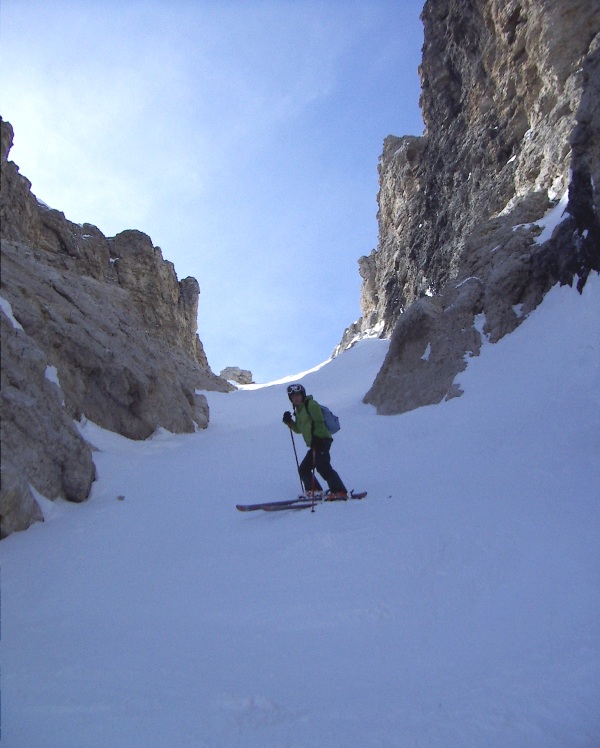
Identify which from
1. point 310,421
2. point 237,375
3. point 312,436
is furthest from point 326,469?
point 237,375

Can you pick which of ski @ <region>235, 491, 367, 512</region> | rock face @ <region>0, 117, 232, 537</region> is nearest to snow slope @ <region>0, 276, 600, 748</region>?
ski @ <region>235, 491, 367, 512</region>

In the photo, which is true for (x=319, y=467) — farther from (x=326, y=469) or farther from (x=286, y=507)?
(x=286, y=507)

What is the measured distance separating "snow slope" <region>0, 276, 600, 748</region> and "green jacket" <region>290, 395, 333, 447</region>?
1.16 metres

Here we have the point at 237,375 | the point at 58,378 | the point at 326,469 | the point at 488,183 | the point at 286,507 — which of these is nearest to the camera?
the point at 286,507

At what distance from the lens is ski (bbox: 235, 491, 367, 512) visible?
20.8 feet

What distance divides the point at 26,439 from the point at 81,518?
1230 millimetres

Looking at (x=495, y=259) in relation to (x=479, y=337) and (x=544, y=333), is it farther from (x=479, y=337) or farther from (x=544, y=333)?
(x=544, y=333)

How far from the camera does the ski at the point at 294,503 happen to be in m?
6.33

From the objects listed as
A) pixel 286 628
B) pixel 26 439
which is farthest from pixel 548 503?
pixel 26 439

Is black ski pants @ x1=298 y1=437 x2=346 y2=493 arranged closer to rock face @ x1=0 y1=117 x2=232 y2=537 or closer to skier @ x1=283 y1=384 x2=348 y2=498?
skier @ x1=283 y1=384 x2=348 y2=498

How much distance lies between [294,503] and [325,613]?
3.16 metres

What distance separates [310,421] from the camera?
286 inches

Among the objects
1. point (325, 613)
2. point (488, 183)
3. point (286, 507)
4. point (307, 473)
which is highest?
point (488, 183)

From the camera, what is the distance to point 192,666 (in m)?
2.75
